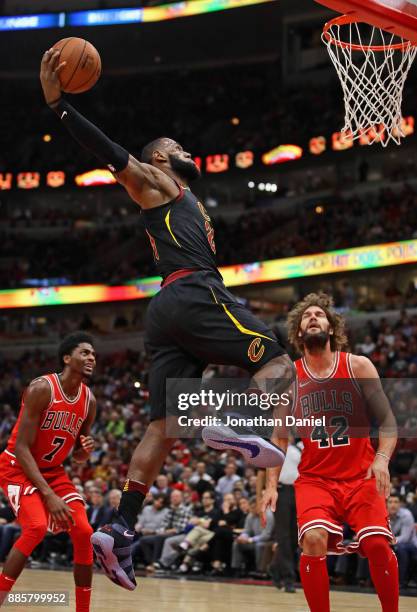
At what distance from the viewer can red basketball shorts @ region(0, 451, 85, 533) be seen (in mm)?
6621

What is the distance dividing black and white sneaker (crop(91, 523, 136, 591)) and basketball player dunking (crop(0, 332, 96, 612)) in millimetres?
1204

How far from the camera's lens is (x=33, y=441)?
22.1ft

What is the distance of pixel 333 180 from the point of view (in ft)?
116

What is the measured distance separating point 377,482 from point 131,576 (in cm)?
A: 157

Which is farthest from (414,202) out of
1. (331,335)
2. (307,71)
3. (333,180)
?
(331,335)

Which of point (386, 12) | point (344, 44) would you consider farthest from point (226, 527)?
point (386, 12)

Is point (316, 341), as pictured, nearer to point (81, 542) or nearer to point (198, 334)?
point (198, 334)

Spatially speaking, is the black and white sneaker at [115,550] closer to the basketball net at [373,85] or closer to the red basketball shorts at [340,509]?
the red basketball shorts at [340,509]

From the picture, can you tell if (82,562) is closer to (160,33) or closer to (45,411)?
(45,411)

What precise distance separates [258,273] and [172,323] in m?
25.8

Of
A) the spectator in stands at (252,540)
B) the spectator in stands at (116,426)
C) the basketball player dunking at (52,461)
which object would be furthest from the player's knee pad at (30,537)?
the spectator in stands at (116,426)

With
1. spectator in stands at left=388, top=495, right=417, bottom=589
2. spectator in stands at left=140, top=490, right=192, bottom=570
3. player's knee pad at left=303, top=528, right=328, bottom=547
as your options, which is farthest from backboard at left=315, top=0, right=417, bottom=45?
spectator in stands at left=140, top=490, right=192, bottom=570

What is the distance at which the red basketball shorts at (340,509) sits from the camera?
226 inches

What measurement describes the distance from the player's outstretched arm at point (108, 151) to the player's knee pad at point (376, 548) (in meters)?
2.38
